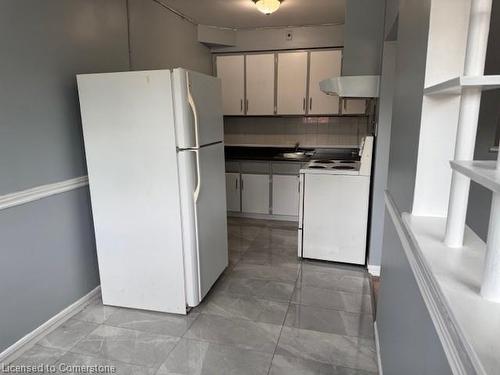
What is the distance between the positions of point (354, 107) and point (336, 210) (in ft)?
6.13

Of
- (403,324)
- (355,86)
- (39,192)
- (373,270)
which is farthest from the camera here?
(373,270)

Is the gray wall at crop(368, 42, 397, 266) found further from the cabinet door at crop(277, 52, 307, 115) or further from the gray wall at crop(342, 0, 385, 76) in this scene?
the cabinet door at crop(277, 52, 307, 115)

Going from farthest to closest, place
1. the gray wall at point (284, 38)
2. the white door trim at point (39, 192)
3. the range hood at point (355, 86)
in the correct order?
the gray wall at point (284, 38) → the range hood at point (355, 86) → the white door trim at point (39, 192)

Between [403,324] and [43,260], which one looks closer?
[403,324]

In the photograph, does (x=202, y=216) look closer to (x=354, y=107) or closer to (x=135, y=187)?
(x=135, y=187)

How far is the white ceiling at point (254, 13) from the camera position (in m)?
3.54

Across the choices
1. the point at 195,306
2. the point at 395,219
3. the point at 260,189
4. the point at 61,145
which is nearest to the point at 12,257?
the point at 61,145

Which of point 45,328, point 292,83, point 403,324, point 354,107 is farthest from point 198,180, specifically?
point 354,107

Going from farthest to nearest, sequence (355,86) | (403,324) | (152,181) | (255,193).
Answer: (255,193) < (355,86) < (152,181) < (403,324)

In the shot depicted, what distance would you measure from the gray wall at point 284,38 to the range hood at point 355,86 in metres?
1.75

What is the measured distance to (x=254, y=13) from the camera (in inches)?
152

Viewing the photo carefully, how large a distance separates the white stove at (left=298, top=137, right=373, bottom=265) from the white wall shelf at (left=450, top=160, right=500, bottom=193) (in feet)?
7.08

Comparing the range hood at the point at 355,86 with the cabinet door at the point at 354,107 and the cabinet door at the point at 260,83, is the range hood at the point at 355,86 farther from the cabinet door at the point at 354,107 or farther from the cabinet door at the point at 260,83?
the cabinet door at the point at 260,83

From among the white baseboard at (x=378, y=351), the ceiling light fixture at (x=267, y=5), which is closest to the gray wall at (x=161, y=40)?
the ceiling light fixture at (x=267, y=5)
